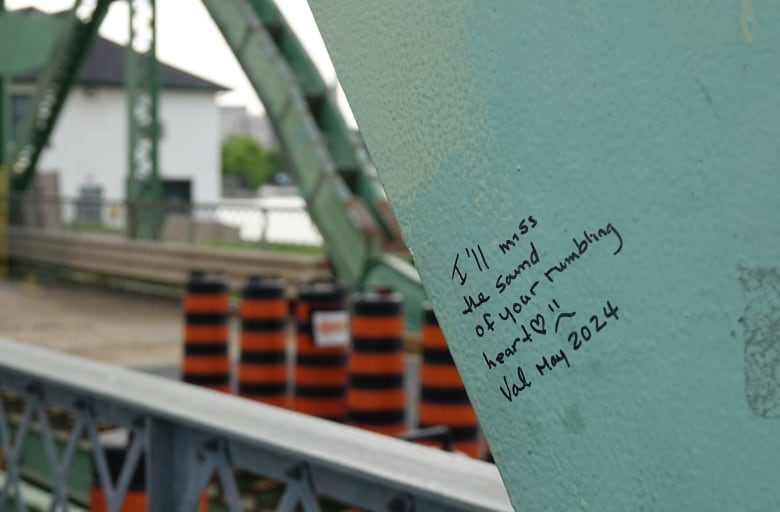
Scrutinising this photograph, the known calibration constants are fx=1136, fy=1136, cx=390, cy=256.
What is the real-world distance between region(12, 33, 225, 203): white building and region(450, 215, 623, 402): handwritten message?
167 ft

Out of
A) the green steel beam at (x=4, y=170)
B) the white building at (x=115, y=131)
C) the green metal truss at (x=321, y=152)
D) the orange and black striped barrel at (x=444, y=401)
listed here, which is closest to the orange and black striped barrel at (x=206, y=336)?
the orange and black striped barrel at (x=444, y=401)

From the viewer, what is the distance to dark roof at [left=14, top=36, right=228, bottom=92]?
54.2 metres

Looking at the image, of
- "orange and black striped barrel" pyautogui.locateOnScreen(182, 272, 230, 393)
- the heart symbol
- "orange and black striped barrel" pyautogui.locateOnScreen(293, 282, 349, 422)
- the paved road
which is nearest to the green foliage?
the paved road

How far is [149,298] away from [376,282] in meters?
5.84

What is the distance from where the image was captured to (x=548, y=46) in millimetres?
1352

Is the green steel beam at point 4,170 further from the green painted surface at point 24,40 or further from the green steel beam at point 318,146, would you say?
the green steel beam at point 318,146

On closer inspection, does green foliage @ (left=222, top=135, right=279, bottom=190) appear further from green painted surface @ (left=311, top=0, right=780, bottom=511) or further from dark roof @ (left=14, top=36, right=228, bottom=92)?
green painted surface @ (left=311, top=0, right=780, bottom=511)

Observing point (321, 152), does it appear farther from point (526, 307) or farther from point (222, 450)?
point (526, 307)

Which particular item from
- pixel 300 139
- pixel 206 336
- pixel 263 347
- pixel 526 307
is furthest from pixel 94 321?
pixel 526 307

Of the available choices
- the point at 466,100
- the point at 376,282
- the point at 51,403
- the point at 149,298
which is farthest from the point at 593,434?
the point at 149,298

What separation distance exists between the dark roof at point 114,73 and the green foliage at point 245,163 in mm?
36791

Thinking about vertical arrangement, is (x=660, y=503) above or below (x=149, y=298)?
above

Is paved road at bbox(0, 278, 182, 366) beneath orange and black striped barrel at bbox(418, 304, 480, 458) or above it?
beneath

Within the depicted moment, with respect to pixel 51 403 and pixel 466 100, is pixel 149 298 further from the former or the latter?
pixel 466 100
